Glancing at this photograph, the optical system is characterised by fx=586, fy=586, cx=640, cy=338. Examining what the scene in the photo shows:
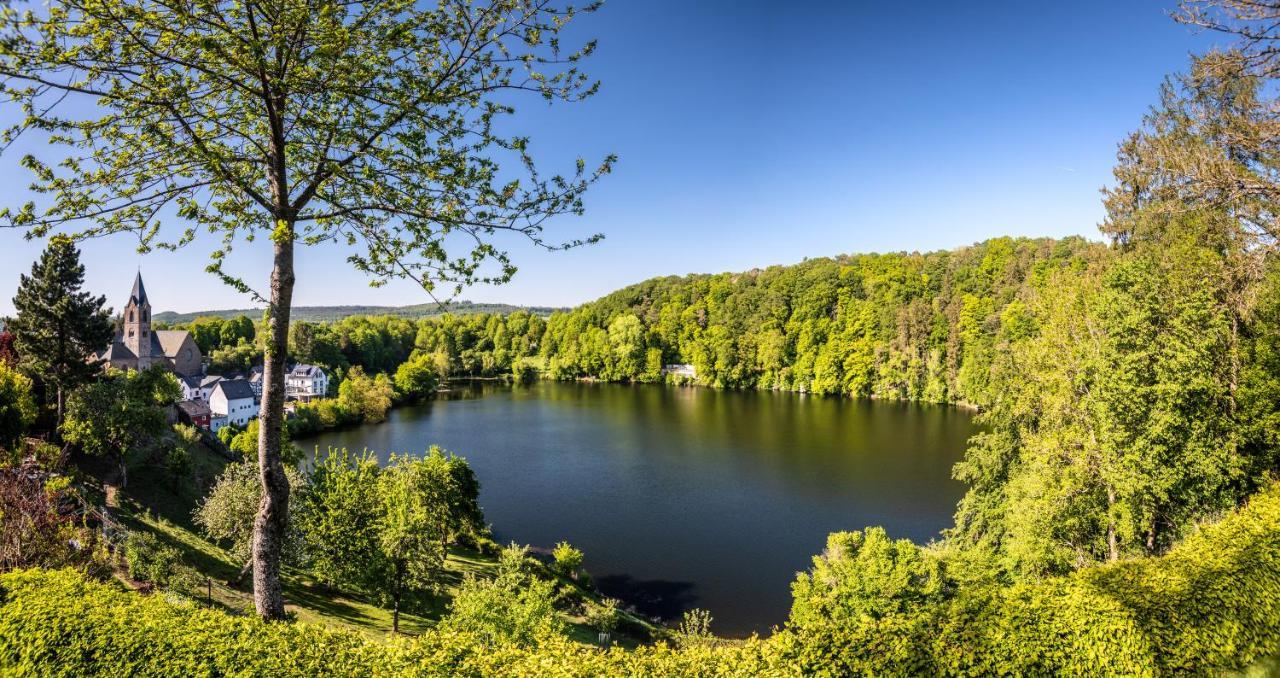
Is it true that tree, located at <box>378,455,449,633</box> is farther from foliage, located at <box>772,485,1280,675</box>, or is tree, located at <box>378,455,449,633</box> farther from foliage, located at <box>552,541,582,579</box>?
foliage, located at <box>772,485,1280,675</box>

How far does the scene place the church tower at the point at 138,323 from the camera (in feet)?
151

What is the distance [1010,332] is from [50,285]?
54.4 metres

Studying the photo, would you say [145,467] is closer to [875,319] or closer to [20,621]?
[20,621]

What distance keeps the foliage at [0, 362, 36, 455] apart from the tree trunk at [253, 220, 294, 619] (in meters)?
20.4

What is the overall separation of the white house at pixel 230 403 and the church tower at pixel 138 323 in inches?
225

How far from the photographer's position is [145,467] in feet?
74.2

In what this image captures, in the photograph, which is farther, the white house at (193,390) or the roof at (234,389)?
the white house at (193,390)

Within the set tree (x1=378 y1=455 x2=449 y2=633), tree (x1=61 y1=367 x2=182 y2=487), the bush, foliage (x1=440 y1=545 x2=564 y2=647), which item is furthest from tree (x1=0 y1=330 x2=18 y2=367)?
the bush

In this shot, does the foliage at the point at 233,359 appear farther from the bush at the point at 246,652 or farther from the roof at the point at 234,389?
the bush at the point at 246,652

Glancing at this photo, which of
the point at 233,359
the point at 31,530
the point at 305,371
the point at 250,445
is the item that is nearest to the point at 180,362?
the point at 233,359

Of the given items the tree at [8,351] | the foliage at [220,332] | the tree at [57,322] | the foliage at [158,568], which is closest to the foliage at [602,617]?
the foliage at [158,568]

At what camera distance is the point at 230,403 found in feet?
154

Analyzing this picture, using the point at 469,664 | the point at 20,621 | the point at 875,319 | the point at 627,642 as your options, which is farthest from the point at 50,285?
the point at 875,319

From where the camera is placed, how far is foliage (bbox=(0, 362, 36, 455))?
18.3m
